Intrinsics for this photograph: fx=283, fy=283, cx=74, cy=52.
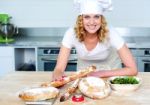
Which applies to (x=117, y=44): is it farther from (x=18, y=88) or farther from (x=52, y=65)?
(x=52, y=65)

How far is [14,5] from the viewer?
378cm

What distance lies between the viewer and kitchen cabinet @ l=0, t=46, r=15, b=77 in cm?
328

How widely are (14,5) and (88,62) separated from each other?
1.92 m

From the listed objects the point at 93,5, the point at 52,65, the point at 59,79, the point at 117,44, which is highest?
the point at 93,5

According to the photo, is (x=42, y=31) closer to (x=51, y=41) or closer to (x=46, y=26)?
(x=46, y=26)

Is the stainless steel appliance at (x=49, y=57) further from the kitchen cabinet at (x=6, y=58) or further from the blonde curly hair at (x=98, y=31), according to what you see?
the blonde curly hair at (x=98, y=31)

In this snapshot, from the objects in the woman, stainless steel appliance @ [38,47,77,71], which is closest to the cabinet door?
stainless steel appliance @ [38,47,77,71]

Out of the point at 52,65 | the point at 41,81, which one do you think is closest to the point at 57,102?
the point at 41,81

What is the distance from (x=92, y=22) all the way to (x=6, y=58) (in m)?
1.68

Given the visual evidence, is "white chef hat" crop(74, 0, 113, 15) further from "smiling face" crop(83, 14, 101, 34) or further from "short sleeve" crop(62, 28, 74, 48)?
"short sleeve" crop(62, 28, 74, 48)

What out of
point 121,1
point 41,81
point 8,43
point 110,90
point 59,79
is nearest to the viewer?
point 110,90

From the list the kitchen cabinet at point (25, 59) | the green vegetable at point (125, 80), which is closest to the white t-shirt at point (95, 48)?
the green vegetable at point (125, 80)

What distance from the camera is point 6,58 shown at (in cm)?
331

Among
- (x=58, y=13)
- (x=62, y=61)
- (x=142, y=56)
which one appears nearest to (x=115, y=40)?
(x=62, y=61)
